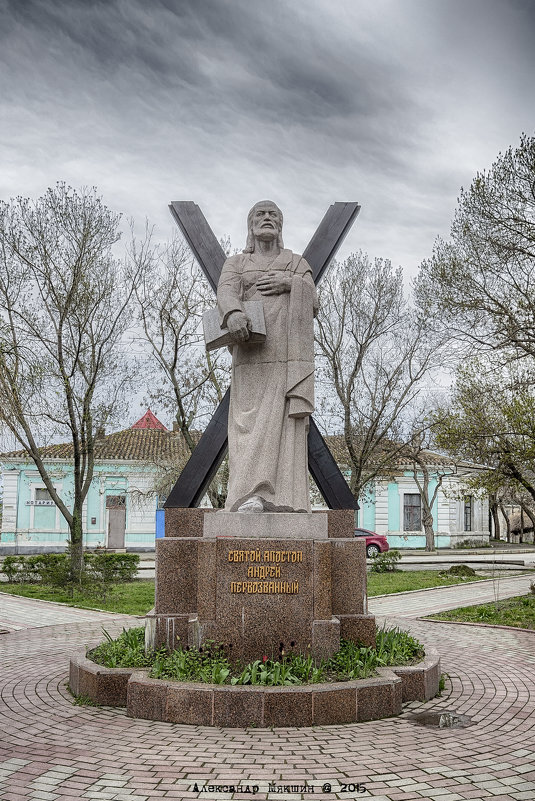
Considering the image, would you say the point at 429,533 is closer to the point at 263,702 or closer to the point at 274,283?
the point at 274,283

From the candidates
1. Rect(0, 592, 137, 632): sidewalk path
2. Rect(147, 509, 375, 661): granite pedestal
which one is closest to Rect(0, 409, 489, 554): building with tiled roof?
Rect(0, 592, 137, 632): sidewalk path

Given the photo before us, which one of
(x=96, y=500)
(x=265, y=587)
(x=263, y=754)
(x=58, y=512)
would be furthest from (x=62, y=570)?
(x=96, y=500)

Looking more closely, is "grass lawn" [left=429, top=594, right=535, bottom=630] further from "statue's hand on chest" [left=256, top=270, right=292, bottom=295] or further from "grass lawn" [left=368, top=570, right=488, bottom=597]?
"statue's hand on chest" [left=256, top=270, right=292, bottom=295]

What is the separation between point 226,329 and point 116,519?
27771mm

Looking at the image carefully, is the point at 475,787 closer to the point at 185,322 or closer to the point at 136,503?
the point at 185,322

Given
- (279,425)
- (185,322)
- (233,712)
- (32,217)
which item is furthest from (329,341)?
(233,712)

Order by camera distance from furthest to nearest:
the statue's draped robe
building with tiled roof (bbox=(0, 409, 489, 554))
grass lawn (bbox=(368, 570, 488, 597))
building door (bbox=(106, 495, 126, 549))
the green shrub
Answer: building door (bbox=(106, 495, 126, 549)) → building with tiled roof (bbox=(0, 409, 489, 554)) → grass lawn (bbox=(368, 570, 488, 597)) → the statue's draped robe → the green shrub

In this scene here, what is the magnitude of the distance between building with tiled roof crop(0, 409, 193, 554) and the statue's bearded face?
22.8 metres

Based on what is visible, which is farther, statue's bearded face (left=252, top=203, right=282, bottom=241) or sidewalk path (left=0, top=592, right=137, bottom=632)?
sidewalk path (left=0, top=592, right=137, bottom=632)

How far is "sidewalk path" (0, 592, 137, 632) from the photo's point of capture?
36.6 feet

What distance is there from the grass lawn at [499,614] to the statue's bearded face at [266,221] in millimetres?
7277

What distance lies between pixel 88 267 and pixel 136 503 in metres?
17.0

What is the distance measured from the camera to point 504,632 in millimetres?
10219

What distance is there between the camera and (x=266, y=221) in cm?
714
